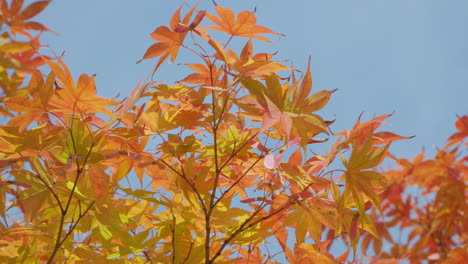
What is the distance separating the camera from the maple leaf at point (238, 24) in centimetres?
86

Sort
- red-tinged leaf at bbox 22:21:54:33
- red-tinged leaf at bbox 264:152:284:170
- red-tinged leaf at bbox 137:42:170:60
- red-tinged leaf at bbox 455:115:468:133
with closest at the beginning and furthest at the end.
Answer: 1. red-tinged leaf at bbox 22:21:54:33
2. red-tinged leaf at bbox 264:152:284:170
3. red-tinged leaf at bbox 137:42:170:60
4. red-tinged leaf at bbox 455:115:468:133

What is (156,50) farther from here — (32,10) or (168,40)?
(32,10)

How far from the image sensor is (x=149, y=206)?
1.03 m

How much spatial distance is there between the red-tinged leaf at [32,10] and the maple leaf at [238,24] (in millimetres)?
312

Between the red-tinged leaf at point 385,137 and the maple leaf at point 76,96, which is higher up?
the maple leaf at point 76,96

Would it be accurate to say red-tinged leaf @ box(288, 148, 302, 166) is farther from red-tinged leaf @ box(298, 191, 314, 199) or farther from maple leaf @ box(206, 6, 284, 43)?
maple leaf @ box(206, 6, 284, 43)

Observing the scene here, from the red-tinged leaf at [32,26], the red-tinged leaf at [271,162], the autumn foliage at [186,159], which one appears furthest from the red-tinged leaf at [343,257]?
the red-tinged leaf at [32,26]

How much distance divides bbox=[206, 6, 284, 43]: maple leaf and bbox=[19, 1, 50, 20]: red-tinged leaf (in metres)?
0.31

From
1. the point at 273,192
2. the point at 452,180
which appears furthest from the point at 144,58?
the point at 452,180

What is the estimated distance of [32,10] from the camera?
656 millimetres

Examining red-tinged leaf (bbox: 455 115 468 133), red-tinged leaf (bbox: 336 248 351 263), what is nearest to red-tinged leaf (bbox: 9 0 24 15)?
red-tinged leaf (bbox: 336 248 351 263)

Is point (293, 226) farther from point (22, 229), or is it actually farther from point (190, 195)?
point (22, 229)

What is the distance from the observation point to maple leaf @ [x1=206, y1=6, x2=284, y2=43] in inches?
34.0

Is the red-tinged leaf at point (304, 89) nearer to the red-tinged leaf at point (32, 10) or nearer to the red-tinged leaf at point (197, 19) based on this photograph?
the red-tinged leaf at point (197, 19)
